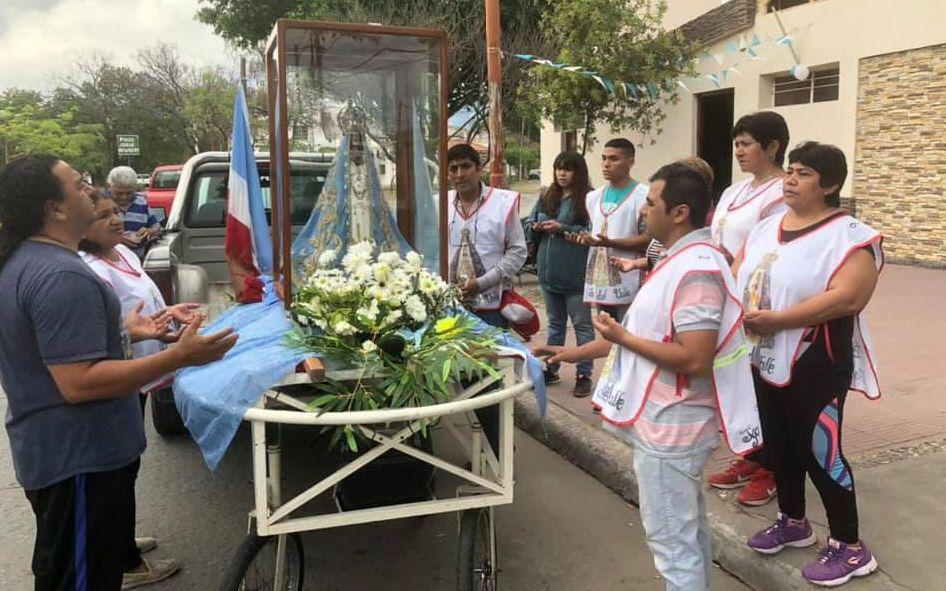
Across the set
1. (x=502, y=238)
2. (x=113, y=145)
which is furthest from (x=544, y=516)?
(x=113, y=145)

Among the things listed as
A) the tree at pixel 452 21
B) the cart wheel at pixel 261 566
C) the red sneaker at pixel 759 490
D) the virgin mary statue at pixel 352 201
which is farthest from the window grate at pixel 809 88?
the cart wheel at pixel 261 566

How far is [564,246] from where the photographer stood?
5.13 m

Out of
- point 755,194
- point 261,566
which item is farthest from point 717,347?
point 261,566

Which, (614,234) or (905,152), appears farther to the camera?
(905,152)

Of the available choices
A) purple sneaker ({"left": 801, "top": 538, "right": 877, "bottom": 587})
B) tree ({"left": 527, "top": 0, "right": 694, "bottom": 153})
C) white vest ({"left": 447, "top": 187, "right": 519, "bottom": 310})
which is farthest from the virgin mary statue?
tree ({"left": 527, "top": 0, "right": 694, "bottom": 153})

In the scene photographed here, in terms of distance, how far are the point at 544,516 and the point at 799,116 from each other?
430 inches

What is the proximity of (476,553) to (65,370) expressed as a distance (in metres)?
1.49

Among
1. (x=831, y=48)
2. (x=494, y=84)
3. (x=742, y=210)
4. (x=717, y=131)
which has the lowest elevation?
(x=742, y=210)

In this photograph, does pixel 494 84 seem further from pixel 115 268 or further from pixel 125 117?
pixel 125 117

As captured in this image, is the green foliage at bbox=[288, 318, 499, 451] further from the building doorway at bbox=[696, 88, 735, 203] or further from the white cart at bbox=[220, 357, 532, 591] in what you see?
the building doorway at bbox=[696, 88, 735, 203]

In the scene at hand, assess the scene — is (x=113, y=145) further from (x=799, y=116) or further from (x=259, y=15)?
(x=799, y=116)

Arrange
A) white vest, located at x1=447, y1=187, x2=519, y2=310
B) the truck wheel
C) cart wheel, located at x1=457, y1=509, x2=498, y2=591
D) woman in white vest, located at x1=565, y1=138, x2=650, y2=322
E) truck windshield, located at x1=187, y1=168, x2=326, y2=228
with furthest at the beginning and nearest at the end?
1. truck windshield, located at x1=187, y1=168, x2=326, y2=228
2. the truck wheel
3. woman in white vest, located at x1=565, y1=138, x2=650, y2=322
4. white vest, located at x1=447, y1=187, x2=519, y2=310
5. cart wheel, located at x1=457, y1=509, x2=498, y2=591

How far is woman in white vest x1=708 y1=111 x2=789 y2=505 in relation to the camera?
3389mm

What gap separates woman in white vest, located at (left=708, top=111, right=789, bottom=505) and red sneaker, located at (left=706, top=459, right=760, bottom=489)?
0.28 feet
